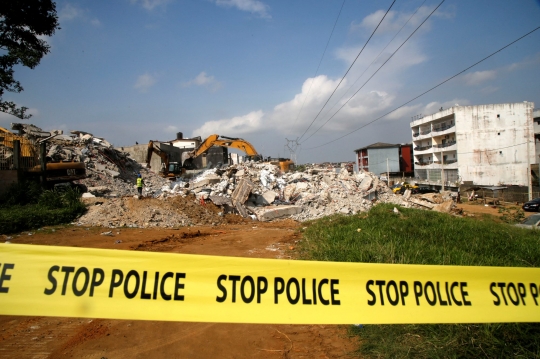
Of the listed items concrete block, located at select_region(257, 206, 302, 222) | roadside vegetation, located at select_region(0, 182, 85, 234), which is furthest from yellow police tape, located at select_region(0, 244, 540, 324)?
concrete block, located at select_region(257, 206, 302, 222)

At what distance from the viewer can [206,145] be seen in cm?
2348

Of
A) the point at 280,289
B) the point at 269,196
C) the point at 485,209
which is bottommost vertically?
the point at 485,209

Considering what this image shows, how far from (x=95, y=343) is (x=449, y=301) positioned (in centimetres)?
372

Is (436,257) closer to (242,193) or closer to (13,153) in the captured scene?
(242,193)

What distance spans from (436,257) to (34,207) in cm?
1381

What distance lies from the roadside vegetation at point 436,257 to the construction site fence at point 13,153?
43.9ft

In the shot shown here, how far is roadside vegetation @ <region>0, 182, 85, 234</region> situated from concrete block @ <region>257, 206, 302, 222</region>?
314 inches

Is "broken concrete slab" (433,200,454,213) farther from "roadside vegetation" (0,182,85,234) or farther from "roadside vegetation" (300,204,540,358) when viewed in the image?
"roadside vegetation" (0,182,85,234)

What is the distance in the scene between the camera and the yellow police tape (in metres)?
2.08

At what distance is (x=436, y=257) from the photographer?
5047mm

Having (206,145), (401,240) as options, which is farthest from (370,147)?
(401,240)

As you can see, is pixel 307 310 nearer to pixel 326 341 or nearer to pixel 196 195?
pixel 326 341

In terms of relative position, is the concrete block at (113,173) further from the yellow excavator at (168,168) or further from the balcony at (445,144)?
the balcony at (445,144)

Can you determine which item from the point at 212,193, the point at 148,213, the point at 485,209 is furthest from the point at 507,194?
the point at 148,213
